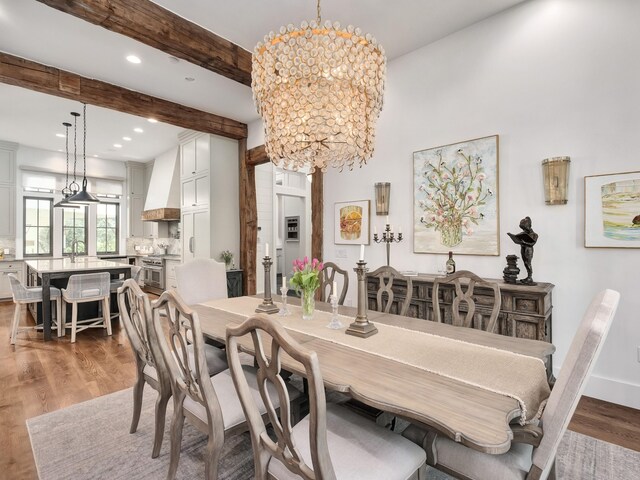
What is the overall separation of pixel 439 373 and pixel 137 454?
73.8 inches

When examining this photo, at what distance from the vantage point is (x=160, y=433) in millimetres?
1926

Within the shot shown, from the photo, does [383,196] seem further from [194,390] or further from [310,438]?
[310,438]

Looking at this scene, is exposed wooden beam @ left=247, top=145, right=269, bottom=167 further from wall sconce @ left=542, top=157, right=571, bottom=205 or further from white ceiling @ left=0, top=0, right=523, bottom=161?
wall sconce @ left=542, top=157, right=571, bottom=205

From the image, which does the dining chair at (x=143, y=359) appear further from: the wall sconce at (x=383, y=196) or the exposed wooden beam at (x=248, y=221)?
the exposed wooden beam at (x=248, y=221)

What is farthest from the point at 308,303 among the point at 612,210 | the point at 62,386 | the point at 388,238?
the point at 62,386

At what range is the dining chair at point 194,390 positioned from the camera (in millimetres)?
1399

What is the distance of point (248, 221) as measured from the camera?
574 centimetres

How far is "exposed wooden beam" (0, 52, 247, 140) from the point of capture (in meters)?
3.64

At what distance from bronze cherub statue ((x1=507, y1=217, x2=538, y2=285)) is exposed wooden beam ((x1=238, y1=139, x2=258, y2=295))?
412 centimetres

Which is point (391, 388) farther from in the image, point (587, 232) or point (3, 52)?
point (3, 52)

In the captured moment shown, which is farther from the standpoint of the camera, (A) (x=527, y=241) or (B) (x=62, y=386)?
(B) (x=62, y=386)

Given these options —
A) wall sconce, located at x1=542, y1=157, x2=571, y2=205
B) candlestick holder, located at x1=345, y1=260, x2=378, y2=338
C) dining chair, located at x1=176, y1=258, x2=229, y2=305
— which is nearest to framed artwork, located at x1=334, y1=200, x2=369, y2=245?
dining chair, located at x1=176, y1=258, x2=229, y2=305

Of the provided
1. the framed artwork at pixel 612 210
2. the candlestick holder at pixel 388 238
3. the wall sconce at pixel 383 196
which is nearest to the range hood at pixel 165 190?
the wall sconce at pixel 383 196

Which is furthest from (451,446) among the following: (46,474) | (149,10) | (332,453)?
(149,10)
